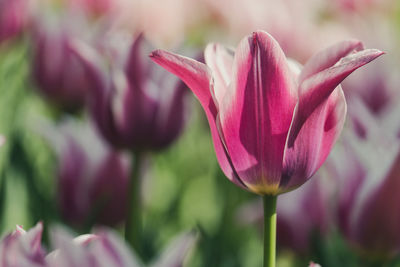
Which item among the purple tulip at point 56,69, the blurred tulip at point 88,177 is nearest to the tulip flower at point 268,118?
the blurred tulip at point 88,177

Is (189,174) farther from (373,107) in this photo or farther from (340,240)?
(340,240)

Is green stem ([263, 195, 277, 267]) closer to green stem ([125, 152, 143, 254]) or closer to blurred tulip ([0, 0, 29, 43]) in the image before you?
green stem ([125, 152, 143, 254])

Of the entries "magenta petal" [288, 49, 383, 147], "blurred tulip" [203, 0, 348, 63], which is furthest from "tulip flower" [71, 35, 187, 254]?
"blurred tulip" [203, 0, 348, 63]

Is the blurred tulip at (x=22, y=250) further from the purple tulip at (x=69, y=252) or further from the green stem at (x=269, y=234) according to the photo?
the green stem at (x=269, y=234)

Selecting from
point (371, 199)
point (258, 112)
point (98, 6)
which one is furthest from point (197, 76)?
point (98, 6)

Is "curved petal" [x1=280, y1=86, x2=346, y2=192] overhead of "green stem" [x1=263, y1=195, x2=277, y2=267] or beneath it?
overhead

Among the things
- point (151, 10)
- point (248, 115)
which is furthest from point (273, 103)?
point (151, 10)

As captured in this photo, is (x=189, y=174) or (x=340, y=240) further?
(x=189, y=174)
